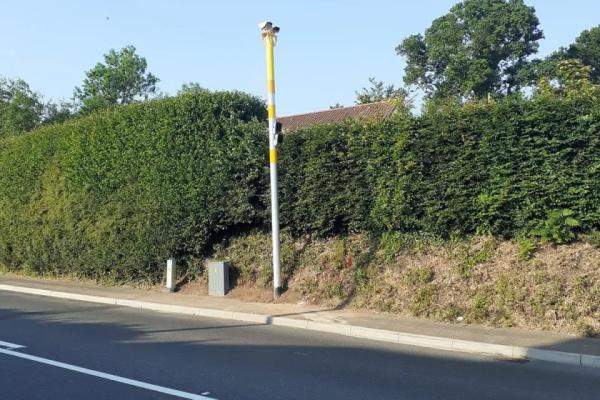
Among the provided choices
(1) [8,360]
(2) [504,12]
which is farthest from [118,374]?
(2) [504,12]

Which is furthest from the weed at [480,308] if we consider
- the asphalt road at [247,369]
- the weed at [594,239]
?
the weed at [594,239]

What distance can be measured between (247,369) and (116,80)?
4386 centimetres

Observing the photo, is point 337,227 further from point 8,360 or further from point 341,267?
point 8,360

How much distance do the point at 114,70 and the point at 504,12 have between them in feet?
101

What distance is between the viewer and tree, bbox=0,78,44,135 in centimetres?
3341

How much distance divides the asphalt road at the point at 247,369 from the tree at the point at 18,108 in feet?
84.1

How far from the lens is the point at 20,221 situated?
18797mm

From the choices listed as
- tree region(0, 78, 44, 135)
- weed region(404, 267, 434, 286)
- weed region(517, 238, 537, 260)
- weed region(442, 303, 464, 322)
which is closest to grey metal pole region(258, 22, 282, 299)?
weed region(404, 267, 434, 286)

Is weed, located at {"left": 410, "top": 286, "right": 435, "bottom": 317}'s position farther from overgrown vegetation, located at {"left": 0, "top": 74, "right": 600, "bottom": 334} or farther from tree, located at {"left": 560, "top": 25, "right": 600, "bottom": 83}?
tree, located at {"left": 560, "top": 25, "right": 600, "bottom": 83}

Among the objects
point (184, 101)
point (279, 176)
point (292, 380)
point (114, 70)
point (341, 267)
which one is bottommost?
point (292, 380)

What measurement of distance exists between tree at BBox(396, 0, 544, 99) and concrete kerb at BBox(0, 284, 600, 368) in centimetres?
3987

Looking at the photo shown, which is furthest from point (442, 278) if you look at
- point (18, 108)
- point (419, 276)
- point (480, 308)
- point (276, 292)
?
point (18, 108)

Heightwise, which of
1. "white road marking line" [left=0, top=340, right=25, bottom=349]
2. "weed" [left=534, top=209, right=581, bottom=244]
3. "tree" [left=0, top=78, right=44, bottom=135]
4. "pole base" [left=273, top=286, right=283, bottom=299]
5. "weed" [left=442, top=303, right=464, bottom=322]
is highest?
"tree" [left=0, top=78, right=44, bottom=135]

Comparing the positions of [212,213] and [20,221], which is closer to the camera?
[212,213]
